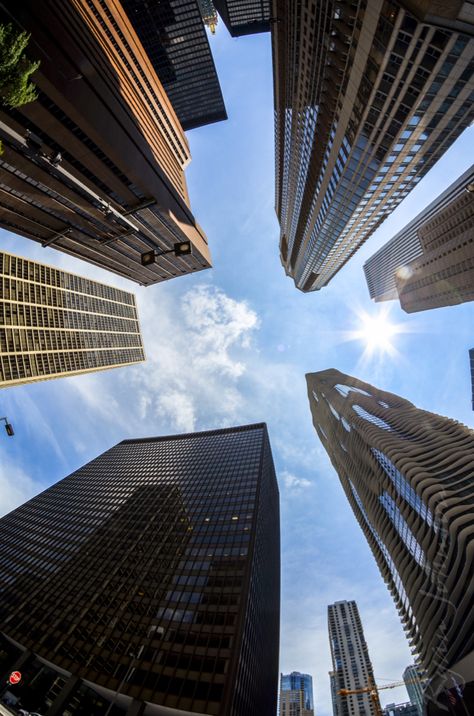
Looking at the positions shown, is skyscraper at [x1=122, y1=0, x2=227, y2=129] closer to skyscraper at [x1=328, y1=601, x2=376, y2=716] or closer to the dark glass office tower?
the dark glass office tower

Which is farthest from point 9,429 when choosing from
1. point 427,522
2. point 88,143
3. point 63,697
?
point 427,522

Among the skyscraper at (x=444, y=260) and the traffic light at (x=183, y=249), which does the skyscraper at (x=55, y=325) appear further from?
the skyscraper at (x=444, y=260)

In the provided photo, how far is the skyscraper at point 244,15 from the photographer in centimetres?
11494

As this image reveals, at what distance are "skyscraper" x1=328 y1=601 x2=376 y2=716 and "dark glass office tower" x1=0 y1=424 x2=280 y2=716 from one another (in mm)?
121393

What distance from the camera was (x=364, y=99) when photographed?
1736 inches

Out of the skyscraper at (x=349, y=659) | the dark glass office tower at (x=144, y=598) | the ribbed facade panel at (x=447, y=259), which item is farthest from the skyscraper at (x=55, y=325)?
the skyscraper at (x=349, y=659)

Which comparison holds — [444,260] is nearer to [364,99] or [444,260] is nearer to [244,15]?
[364,99]

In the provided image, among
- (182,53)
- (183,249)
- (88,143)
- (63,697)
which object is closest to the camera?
(183,249)

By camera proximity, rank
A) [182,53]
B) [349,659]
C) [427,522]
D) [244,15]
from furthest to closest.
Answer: [349,659] → [244,15] → [182,53] → [427,522]

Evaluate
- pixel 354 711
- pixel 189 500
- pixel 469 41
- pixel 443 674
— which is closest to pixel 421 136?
pixel 469 41

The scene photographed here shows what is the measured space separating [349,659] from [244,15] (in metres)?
291

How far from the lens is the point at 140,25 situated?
98500 mm

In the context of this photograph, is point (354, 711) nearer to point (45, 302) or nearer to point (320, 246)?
point (320, 246)

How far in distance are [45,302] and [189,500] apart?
90.4m
